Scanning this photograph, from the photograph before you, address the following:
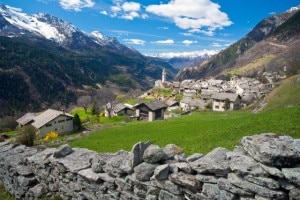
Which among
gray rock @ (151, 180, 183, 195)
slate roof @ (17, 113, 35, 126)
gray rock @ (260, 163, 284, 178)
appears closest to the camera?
gray rock @ (260, 163, 284, 178)

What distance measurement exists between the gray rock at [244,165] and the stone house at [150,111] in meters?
91.4

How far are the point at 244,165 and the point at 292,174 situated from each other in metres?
1.55

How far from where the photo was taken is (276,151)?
9070 mm

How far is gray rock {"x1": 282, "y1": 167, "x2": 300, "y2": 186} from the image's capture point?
8445 millimetres

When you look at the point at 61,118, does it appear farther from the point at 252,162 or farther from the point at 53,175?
the point at 252,162

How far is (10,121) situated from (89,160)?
438 feet

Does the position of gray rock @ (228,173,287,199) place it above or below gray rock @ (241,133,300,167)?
below

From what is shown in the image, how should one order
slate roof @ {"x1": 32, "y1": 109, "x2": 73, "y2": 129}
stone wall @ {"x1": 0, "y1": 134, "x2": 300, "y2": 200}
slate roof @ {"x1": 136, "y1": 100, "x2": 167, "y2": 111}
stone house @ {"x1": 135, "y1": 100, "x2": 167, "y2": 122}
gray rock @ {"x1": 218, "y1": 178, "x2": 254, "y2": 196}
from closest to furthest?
stone wall @ {"x1": 0, "y1": 134, "x2": 300, "y2": 200} < gray rock @ {"x1": 218, "y1": 178, "x2": 254, "y2": 196} < slate roof @ {"x1": 32, "y1": 109, "x2": 73, "y2": 129} < slate roof @ {"x1": 136, "y1": 100, "x2": 167, "y2": 111} < stone house @ {"x1": 135, "y1": 100, "x2": 167, "y2": 122}

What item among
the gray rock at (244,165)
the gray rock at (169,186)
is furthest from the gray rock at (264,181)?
the gray rock at (169,186)

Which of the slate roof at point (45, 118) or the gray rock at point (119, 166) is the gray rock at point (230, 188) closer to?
the gray rock at point (119, 166)

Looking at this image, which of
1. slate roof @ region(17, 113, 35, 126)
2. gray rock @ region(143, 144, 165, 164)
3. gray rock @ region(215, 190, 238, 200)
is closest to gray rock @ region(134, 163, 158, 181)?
gray rock @ region(143, 144, 165, 164)

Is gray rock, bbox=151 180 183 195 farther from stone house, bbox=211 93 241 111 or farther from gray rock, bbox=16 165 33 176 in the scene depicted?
stone house, bbox=211 93 241 111

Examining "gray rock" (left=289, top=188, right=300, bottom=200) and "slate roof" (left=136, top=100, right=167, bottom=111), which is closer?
"gray rock" (left=289, top=188, right=300, bottom=200)

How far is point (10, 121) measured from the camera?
5340 inches
